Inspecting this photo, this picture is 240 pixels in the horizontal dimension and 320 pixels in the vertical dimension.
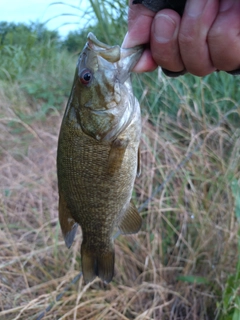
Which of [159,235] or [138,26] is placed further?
[159,235]

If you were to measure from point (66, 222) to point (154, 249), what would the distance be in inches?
40.7

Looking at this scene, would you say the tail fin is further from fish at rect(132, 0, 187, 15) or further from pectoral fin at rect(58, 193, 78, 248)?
fish at rect(132, 0, 187, 15)

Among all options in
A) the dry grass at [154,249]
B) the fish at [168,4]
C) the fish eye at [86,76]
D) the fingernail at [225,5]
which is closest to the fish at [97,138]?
the fish eye at [86,76]

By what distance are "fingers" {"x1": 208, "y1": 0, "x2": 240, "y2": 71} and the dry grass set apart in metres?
1.19

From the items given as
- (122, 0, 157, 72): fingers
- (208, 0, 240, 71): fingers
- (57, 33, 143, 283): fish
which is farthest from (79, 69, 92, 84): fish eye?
(208, 0, 240, 71): fingers

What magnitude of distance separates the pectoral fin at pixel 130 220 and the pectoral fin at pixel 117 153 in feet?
0.68

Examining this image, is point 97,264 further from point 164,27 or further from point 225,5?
point 225,5

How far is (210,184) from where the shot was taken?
227cm

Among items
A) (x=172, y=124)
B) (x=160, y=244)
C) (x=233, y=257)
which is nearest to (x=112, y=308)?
(x=160, y=244)

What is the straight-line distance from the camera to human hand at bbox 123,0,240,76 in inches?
37.6

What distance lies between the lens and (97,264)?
126 centimetres

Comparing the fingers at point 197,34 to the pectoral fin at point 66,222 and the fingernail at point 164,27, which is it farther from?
the pectoral fin at point 66,222

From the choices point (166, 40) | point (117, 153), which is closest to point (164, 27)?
point (166, 40)

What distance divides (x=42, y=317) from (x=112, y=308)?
349mm
